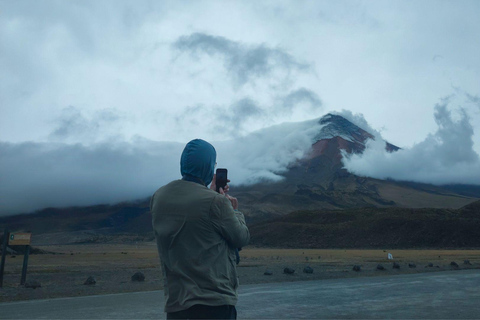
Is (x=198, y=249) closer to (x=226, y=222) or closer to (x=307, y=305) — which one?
(x=226, y=222)

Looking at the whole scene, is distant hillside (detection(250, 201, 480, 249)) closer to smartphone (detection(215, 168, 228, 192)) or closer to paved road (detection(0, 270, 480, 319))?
paved road (detection(0, 270, 480, 319))

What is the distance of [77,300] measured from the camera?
38.4 ft

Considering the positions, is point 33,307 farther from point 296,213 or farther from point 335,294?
point 296,213

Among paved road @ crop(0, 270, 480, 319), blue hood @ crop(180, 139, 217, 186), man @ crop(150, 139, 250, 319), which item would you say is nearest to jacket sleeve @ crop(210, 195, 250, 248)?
man @ crop(150, 139, 250, 319)

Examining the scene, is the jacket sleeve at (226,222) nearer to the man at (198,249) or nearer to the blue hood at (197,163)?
the man at (198,249)

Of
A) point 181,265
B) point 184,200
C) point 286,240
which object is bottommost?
point 286,240

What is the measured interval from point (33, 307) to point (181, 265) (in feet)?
29.9

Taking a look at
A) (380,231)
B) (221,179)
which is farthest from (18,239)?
(380,231)

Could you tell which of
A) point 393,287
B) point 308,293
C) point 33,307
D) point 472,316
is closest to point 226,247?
point 472,316

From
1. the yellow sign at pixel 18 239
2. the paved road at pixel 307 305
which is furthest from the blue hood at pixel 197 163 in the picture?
the yellow sign at pixel 18 239

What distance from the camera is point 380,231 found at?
83125 millimetres

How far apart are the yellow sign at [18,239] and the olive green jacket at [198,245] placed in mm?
15124

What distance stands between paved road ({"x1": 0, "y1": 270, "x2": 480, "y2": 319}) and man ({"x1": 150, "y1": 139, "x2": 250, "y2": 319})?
21.4 feet

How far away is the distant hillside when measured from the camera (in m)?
75.1
